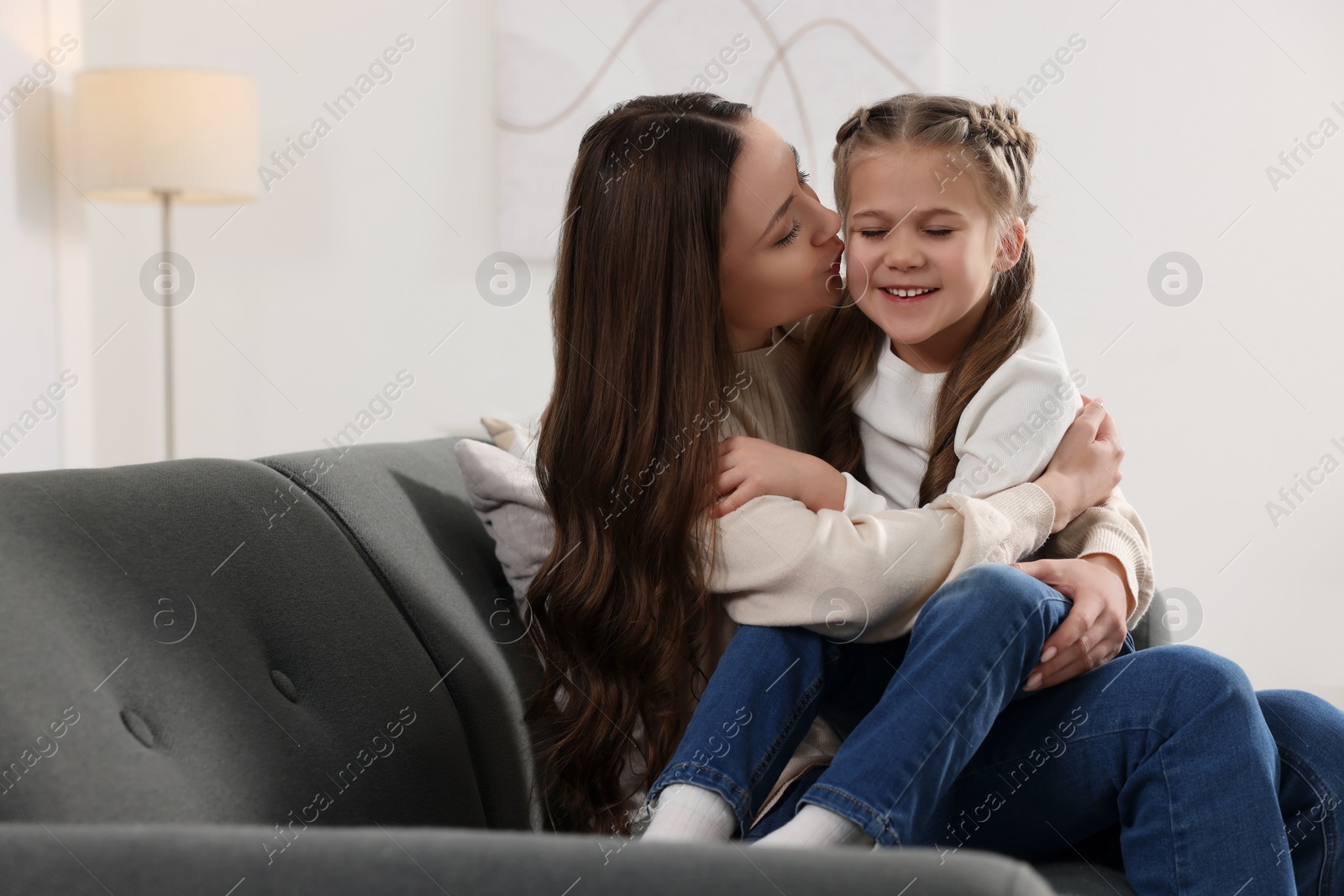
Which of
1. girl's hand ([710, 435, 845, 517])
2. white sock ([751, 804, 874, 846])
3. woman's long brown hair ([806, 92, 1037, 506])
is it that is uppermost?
woman's long brown hair ([806, 92, 1037, 506])

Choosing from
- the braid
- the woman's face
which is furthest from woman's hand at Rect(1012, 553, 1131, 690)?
the braid

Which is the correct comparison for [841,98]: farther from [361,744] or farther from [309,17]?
[361,744]

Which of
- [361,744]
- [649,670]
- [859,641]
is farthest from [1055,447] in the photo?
[361,744]

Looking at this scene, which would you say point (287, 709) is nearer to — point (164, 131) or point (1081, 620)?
point (1081, 620)

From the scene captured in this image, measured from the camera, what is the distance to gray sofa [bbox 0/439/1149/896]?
0.49 meters

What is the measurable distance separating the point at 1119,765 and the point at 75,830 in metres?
0.77

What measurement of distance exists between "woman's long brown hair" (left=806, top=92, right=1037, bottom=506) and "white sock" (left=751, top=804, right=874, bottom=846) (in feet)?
1.60

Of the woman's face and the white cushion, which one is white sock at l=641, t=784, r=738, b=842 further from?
the woman's face

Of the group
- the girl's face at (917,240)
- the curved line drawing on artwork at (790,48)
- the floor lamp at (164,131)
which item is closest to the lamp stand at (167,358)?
the floor lamp at (164,131)

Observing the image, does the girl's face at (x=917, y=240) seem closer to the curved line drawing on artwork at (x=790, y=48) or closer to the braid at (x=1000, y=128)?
the braid at (x=1000, y=128)

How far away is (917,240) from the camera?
1183 millimetres

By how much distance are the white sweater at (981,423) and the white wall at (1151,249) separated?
1362mm

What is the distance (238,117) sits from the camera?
2.51m

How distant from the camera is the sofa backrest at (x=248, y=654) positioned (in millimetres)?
734
